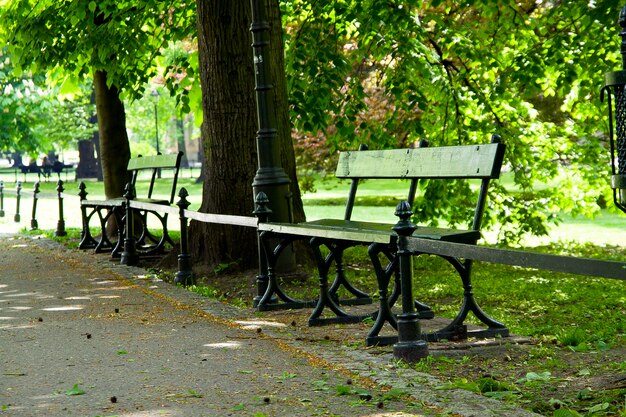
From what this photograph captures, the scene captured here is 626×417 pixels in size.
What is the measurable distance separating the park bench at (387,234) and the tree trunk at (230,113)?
1566 mm

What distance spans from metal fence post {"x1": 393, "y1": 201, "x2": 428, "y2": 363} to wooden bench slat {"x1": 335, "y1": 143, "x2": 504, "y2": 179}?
80 centimetres

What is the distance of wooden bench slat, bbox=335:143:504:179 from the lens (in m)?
7.25

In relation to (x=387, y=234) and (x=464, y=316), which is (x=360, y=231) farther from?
(x=464, y=316)

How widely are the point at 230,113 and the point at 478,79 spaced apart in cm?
577

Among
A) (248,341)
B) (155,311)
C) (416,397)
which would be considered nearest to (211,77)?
(155,311)

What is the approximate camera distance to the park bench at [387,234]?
23.5 ft

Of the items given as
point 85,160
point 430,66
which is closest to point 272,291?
point 430,66

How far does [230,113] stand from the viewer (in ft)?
37.8

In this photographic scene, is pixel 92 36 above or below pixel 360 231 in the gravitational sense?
above

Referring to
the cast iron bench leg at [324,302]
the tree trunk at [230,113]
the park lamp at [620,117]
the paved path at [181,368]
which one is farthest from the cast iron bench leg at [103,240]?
the park lamp at [620,117]

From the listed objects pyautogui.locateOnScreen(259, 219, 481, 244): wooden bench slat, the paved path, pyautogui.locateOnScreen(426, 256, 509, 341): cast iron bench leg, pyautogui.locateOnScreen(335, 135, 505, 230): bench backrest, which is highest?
pyautogui.locateOnScreen(335, 135, 505, 230): bench backrest

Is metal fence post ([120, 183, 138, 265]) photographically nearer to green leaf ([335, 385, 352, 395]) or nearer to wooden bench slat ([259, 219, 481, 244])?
wooden bench slat ([259, 219, 481, 244])

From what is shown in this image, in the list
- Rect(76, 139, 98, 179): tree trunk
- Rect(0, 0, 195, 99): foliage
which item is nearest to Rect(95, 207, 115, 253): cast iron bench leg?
Rect(0, 0, 195, 99): foliage

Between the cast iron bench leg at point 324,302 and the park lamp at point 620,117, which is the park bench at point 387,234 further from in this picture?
the park lamp at point 620,117
